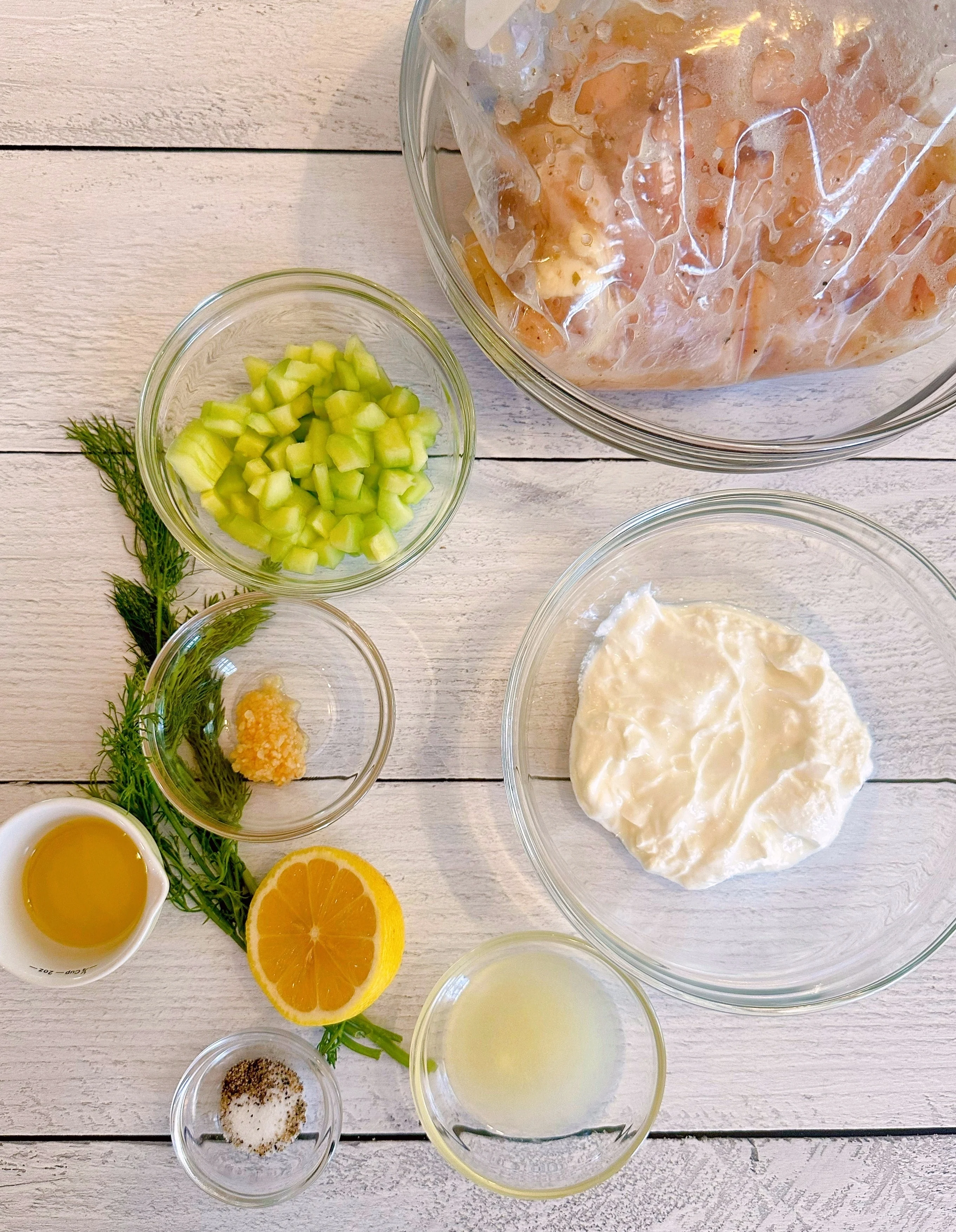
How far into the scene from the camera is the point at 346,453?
130 cm

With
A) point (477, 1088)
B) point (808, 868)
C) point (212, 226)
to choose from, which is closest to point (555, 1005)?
point (477, 1088)

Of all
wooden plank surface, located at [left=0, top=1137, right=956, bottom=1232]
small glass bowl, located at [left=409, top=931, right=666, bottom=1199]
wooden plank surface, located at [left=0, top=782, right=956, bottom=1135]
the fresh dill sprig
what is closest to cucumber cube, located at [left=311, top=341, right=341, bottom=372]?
the fresh dill sprig

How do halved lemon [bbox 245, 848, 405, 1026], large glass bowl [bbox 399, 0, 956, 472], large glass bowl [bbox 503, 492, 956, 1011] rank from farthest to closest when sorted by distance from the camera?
large glass bowl [bbox 503, 492, 956, 1011], halved lemon [bbox 245, 848, 405, 1026], large glass bowl [bbox 399, 0, 956, 472]

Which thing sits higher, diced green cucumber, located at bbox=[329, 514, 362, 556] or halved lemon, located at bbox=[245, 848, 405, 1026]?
diced green cucumber, located at bbox=[329, 514, 362, 556]

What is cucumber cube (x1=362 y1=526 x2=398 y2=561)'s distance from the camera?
1.33m

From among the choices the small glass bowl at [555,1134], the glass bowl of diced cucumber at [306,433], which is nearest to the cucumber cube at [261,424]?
the glass bowl of diced cucumber at [306,433]

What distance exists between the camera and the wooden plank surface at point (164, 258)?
1.40 m

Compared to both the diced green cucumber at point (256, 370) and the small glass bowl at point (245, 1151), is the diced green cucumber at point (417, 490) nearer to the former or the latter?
the diced green cucumber at point (256, 370)

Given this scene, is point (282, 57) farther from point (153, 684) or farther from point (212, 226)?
point (153, 684)

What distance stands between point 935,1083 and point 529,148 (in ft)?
5.08

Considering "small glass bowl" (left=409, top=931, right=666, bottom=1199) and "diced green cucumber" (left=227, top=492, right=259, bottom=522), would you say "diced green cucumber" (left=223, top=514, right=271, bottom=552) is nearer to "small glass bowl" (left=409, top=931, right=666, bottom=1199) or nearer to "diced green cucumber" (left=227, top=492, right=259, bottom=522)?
"diced green cucumber" (left=227, top=492, right=259, bottom=522)

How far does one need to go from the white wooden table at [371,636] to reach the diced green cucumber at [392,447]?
14 centimetres

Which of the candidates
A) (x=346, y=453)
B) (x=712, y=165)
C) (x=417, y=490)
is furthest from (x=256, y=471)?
(x=712, y=165)

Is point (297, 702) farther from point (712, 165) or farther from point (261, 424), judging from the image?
point (712, 165)
